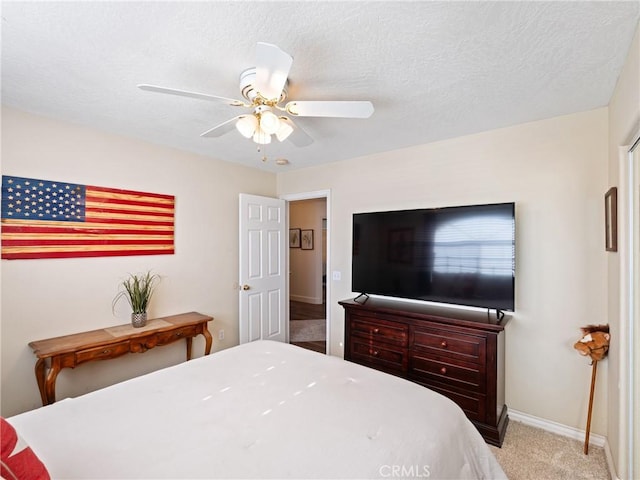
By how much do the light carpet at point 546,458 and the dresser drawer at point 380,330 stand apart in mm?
1003

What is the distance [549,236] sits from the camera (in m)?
2.43

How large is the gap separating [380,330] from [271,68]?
7.75 feet

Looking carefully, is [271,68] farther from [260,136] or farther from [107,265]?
[107,265]

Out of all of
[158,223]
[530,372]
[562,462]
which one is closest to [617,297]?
[530,372]

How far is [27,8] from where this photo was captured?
128 centimetres

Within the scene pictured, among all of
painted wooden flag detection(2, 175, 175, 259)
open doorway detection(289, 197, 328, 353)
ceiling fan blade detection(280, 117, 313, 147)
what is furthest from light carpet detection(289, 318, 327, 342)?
ceiling fan blade detection(280, 117, 313, 147)

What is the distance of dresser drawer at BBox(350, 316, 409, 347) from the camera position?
2721 mm

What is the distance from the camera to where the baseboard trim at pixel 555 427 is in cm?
223

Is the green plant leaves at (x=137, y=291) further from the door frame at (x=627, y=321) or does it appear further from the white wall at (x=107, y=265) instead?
the door frame at (x=627, y=321)

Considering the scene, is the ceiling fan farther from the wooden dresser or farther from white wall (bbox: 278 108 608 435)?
the wooden dresser

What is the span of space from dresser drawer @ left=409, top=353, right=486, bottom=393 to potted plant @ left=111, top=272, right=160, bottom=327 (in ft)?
8.18

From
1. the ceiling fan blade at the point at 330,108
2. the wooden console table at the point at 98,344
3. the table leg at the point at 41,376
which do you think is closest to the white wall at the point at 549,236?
the ceiling fan blade at the point at 330,108

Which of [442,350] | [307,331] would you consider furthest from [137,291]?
[307,331]

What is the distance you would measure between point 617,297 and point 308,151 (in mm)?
2792
